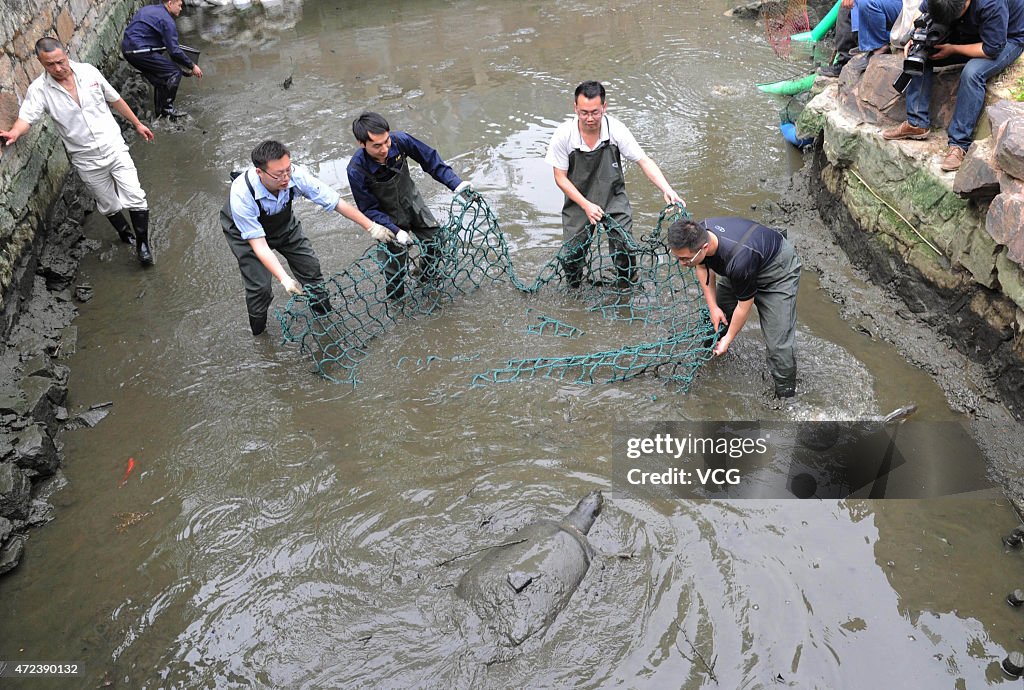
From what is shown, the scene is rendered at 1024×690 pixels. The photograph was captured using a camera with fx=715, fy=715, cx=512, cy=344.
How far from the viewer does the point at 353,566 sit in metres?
3.36

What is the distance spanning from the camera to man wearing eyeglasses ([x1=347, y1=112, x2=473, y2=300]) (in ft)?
14.6

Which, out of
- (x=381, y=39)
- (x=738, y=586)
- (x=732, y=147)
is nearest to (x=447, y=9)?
(x=381, y=39)

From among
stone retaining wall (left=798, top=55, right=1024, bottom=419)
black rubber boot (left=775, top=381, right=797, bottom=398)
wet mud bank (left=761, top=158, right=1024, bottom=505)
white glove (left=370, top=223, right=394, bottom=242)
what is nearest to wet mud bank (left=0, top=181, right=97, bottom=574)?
white glove (left=370, top=223, right=394, bottom=242)

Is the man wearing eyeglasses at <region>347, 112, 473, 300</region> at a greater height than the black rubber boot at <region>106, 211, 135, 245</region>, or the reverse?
the man wearing eyeglasses at <region>347, 112, 473, 300</region>

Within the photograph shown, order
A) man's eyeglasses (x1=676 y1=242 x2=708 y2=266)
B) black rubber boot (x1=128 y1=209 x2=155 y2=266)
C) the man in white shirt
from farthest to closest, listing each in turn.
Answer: black rubber boot (x1=128 y1=209 x2=155 y2=266), the man in white shirt, man's eyeglasses (x1=676 y1=242 x2=708 y2=266)

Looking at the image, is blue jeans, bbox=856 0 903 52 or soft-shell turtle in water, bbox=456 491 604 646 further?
blue jeans, bbox=856 0 903 52

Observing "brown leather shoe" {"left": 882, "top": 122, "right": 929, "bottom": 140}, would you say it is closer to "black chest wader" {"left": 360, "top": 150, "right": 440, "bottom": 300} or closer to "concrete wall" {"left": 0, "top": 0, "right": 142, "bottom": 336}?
"black chest wader" {"left": 360, "top": 150, "right": 440, "bottom": 300}

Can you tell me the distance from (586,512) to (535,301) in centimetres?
213

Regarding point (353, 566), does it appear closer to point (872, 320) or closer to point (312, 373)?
point (312, 373)

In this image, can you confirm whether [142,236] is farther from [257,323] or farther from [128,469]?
[128,469]

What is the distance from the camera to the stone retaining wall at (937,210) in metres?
3.99

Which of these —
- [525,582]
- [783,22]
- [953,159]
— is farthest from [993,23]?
[783,22]

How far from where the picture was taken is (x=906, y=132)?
506 cm

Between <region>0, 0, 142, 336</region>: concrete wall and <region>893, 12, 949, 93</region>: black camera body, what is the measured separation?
20.7 feet
